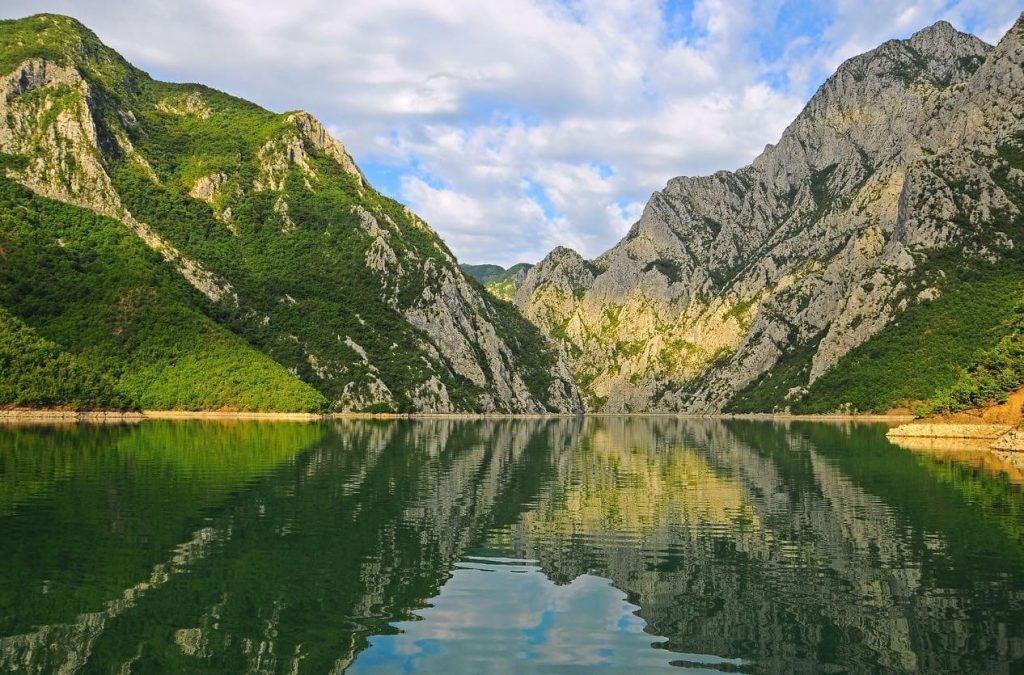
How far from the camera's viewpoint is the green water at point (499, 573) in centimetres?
2534

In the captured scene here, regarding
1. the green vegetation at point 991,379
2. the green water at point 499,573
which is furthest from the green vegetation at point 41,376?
the green vegetation at point 991,379

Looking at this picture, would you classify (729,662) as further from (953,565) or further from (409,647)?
(953,565)

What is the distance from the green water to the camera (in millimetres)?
25344

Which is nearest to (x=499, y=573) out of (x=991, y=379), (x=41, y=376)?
(x=991, y=379)

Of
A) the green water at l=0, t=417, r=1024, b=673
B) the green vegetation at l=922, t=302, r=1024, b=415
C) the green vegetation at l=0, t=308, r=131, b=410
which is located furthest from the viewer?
the green vegetation at l=0, t=308, r=131, b=410

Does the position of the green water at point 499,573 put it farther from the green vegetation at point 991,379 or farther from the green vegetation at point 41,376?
the green vegetation at point 41,376

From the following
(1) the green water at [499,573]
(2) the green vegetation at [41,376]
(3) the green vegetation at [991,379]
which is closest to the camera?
(1) the green water at [499,573]

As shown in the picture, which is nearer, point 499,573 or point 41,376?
point 499,573

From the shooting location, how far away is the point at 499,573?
123ft

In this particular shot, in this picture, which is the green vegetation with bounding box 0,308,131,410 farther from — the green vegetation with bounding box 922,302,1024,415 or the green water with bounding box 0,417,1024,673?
the green vegetation with bounding box 922,302,1024,415

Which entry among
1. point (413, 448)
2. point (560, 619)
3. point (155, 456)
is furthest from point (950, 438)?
point (560, 619)

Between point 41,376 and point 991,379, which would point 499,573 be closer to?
point 991,379

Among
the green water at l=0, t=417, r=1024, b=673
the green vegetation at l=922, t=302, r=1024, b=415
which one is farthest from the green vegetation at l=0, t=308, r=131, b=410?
the green vegetation at l=922, t=302, r=1024, b=415

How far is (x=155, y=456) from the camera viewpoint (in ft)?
289
